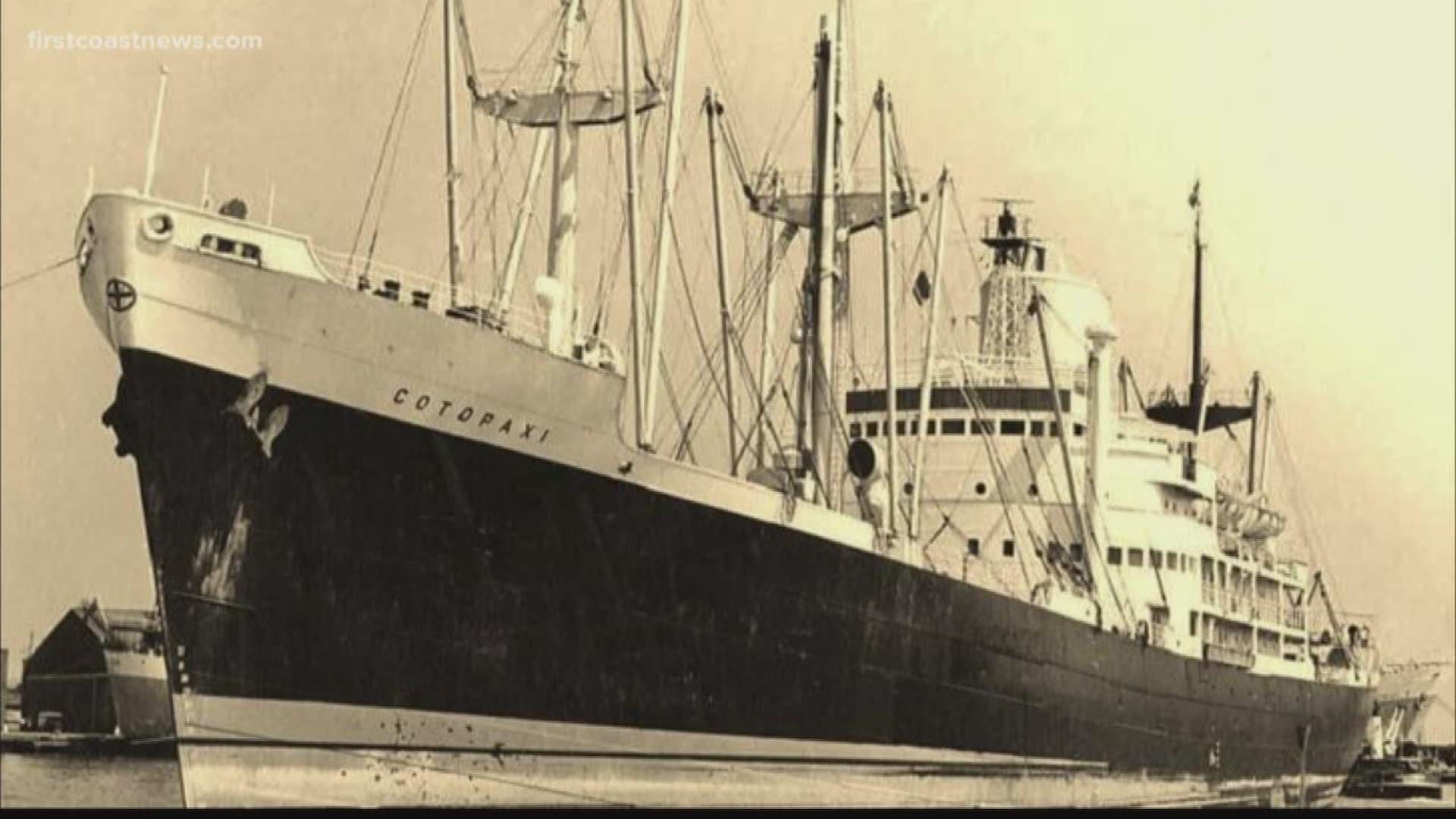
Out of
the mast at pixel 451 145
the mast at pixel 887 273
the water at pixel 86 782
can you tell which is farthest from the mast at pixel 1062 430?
the water at pixel 86 782

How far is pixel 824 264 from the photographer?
27.8 metres

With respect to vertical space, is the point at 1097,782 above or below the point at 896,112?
below

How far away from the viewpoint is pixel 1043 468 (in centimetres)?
3338

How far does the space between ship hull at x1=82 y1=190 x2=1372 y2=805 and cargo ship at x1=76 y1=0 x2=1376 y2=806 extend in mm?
30

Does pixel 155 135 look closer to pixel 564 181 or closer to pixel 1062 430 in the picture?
pixel 564 181

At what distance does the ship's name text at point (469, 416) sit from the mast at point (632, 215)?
66.1 inches

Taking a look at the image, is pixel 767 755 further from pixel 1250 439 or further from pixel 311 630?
pixel 1250 439

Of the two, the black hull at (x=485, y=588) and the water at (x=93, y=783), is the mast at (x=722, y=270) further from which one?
the water at (x=93, y=783)

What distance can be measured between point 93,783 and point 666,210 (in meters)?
17.5

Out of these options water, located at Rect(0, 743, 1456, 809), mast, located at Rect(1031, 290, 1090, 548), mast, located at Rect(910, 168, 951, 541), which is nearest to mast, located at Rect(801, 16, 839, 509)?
mast, located at Rect(910, 168, 951, 541)

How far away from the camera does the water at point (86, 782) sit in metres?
30.6

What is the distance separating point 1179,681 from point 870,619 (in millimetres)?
11406

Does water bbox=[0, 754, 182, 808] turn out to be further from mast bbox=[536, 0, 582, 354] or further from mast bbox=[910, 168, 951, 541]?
mast bbox=[910, 168, 951, 541]
